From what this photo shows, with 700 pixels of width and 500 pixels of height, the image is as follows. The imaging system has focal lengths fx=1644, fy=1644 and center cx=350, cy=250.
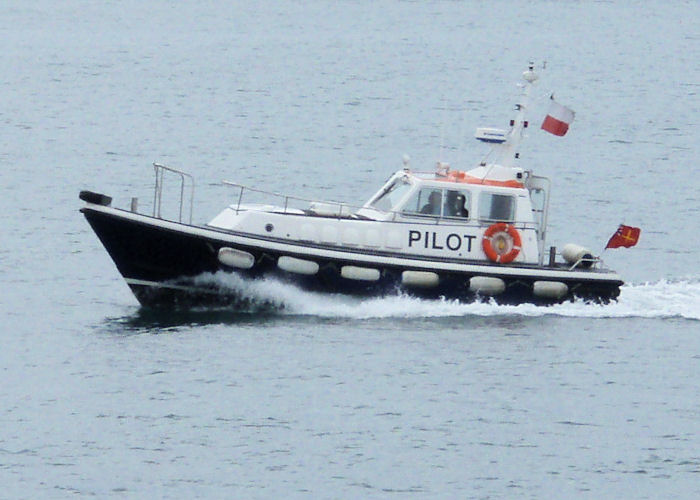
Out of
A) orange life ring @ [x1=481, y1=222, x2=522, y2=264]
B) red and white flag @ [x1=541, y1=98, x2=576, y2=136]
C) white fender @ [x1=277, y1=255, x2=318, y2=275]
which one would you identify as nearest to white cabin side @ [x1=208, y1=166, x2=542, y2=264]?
orange life ring @ [x1=481, y1=222, x2=522, y2=264]

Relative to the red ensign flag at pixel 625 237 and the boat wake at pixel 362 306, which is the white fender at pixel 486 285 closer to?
the boat wake at pixel 362 306

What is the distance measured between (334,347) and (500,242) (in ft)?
11.8

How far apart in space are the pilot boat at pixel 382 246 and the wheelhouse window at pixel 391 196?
2cm

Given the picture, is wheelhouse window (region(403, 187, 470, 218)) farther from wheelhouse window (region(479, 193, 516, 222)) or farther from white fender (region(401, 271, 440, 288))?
white fender (region(401, 271, 440, 288))

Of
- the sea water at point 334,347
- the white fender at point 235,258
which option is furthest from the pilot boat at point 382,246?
the sea water at point 334,347

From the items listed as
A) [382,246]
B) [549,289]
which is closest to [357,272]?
[382,246]

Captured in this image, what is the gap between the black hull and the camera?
87.1 feet

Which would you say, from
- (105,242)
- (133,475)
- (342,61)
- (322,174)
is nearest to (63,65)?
(342,61)

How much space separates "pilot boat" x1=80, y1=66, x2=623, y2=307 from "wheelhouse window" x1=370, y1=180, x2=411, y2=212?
0.02 metres

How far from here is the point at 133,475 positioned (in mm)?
20906

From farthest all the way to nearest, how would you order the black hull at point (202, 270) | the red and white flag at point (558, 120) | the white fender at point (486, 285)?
the red and white flag at point (558, 120)
the white fender at point (486, 285)
the black hull at point (202, 270)

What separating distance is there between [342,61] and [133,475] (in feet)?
204

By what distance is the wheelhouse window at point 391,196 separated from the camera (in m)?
27.6

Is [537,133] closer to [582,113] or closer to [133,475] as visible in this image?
[582,113]
